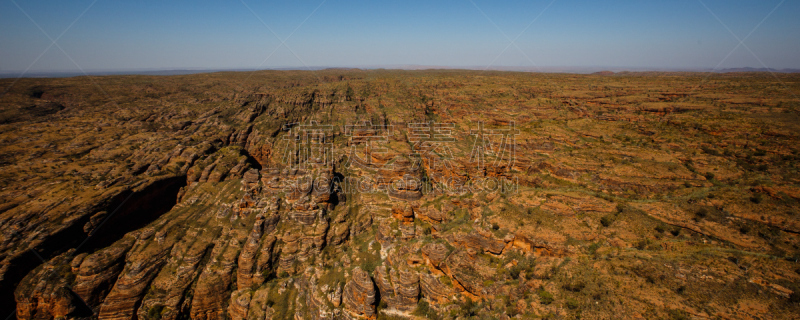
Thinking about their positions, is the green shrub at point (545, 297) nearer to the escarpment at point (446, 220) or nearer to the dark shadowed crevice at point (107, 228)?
the escarpment at point (446, 220)

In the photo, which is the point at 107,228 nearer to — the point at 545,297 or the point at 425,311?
the point at 425,311

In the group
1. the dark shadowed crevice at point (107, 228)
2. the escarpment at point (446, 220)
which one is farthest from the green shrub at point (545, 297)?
the dark shadowed crevice at point (107, 228)

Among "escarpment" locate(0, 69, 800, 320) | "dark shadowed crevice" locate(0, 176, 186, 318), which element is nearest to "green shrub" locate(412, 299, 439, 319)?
"escarpment" locate(0, 69, 800, 320)

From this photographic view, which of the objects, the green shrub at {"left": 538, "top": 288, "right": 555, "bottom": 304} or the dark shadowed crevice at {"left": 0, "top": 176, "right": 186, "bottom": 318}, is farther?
the dark shadowed crevice at {"left": 0, "top": 176, "right": 186, "bottom": 318}

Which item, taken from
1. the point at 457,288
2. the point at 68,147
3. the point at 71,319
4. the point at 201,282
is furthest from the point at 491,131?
the point at 68,147

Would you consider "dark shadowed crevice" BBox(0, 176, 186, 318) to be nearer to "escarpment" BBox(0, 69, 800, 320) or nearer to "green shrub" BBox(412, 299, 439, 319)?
"escarpment" BBox(0, 69, 800, 320)

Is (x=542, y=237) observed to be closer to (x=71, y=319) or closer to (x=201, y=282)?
(x=201, y=282)

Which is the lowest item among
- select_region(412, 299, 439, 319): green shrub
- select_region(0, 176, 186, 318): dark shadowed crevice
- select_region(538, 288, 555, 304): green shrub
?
select_region(412, 299, 439, 319): green shrub

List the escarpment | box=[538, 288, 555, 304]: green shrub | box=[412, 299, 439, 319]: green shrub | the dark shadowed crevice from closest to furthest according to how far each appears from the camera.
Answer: the escarpment → box=[538, 288, 555, 304]: green shrub → box=[412, 299, 439, 319]: green shrub → the dark shadowed crevice

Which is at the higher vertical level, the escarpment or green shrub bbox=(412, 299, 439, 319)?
the escarpment
